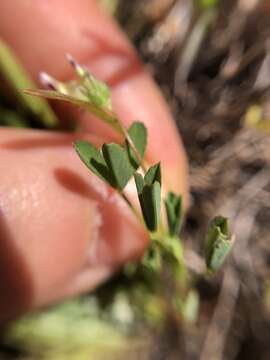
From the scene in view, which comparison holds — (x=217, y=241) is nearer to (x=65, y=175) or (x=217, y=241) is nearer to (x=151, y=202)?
(x=151, y=202)

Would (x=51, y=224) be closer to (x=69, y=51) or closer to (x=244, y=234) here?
(x=69, y=51)

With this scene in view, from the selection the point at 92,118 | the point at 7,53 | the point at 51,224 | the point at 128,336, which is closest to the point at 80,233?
the point at 51,224

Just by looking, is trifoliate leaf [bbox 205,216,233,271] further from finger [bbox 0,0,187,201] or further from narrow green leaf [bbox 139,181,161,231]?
finger [bbox 0,0,187,201]

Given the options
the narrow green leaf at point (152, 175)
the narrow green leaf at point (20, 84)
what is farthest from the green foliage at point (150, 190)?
the narrow green leaf at point (20, 84)

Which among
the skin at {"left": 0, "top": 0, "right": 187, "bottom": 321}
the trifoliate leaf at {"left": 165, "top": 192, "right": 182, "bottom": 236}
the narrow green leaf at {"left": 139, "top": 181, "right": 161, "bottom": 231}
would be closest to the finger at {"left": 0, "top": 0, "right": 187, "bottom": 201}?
the skin at {"left": 0, "top": 0, "right": 187, "bottom": 321}

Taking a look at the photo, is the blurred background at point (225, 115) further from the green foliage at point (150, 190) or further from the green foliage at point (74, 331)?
the green foliage at point (150, 190)

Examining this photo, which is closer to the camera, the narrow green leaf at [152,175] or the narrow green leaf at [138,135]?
the narrow green leaf at [152,175]
